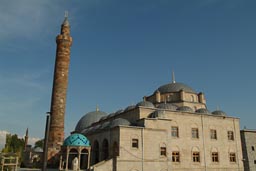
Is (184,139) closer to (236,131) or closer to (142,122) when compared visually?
(142,122)

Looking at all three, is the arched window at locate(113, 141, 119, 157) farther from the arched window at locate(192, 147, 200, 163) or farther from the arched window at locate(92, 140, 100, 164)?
the arched window at locate(192, 147, 200, 163)

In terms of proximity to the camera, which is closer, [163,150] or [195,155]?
[163,150]

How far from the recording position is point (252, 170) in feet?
108

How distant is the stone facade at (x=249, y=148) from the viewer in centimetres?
3306

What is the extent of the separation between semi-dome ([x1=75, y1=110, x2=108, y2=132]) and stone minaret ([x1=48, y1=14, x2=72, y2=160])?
8.18 m

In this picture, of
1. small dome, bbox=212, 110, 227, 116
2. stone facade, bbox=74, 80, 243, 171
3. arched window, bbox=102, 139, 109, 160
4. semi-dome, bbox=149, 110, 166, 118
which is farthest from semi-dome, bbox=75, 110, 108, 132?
small dome, bbox=212, 110, 227, 116

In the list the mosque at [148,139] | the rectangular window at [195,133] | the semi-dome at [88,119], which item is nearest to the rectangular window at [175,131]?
the mosque at [148,139]

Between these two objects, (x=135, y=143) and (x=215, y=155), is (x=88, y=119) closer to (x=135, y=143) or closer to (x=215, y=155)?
(x=135, y=143)

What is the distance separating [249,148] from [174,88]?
12.9 metres

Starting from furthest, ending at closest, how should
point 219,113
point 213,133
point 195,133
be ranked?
point 219,113
point 213,133
point 195,133

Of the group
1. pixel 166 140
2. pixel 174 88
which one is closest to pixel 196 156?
pixel 166 140

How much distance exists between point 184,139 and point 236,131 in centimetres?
795

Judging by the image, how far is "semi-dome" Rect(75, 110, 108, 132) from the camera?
117 feet

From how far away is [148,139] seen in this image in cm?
2345
